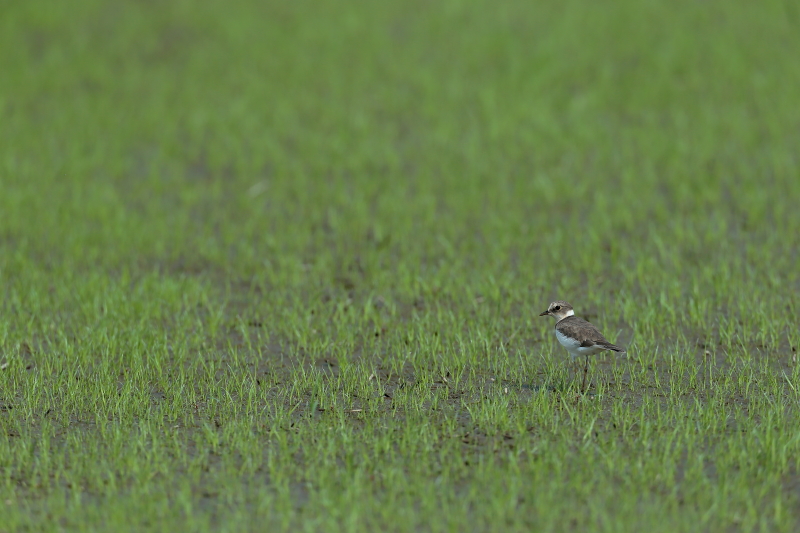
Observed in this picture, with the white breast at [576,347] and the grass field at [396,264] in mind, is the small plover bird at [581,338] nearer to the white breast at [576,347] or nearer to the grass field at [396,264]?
the white breast at [576,347]

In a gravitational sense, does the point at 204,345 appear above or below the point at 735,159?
below

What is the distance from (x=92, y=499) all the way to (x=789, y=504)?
12.5ft

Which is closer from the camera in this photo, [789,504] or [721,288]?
[789,504]

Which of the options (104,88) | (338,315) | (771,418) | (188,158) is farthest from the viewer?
(104,88)

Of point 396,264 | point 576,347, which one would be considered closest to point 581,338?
point 576,347

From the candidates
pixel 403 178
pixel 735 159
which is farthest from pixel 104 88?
pixel 735 159

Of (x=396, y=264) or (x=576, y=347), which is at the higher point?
(x=576, y=347)

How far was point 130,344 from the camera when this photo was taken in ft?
28.4

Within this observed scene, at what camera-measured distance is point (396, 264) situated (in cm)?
1091

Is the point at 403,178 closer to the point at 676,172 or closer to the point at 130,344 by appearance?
the point at 676,172

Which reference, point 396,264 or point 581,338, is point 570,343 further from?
point 396,264

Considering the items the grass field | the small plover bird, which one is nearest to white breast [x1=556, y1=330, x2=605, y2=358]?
the small plover bird

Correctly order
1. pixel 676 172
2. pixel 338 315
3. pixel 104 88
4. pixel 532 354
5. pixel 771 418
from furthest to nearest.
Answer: pixel 104 88 → pixel 676 172 → pixel 338 315 → pixel 532 354 → pixel 771 418

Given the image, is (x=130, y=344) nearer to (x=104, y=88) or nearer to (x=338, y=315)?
(x=338, y=315)
